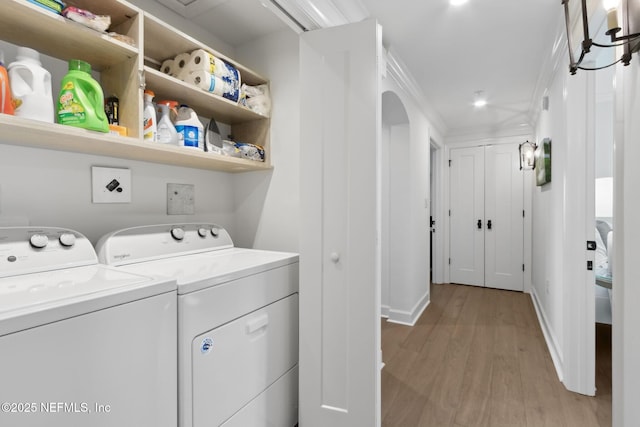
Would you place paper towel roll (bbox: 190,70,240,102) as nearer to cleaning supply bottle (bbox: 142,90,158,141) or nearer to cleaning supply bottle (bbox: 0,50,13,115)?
cleaning supply bottle (bbox: 142,90,158,141)

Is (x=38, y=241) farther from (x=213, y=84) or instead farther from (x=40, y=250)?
(x=213, y=84)

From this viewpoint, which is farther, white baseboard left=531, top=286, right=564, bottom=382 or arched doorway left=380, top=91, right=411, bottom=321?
arched doorway left=380, top=91, right=411, bottom=321

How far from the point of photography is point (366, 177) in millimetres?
1421

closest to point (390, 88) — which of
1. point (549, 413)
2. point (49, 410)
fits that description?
point (549, 413)

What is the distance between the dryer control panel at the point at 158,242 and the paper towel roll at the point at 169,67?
782 millimetres

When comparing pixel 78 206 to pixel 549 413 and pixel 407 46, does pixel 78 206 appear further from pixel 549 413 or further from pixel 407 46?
pixel 549 413

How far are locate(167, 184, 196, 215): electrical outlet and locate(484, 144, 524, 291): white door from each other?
4.26 m

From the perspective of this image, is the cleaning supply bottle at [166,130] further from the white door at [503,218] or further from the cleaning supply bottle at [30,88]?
the white door at [503,218]

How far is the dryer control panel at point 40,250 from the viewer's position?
3.50ft

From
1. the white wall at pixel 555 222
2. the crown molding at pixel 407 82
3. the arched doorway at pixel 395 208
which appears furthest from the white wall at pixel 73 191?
the white wall at pixel 555 222

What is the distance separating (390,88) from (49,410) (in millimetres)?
2738

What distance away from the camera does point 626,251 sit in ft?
3.67

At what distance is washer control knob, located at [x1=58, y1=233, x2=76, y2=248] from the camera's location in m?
1.20

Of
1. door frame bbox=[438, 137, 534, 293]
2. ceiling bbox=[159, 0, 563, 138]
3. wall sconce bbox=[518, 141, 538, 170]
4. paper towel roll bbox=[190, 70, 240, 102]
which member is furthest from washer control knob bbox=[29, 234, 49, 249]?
door frame bbox=[438, 137, 534, 293]
